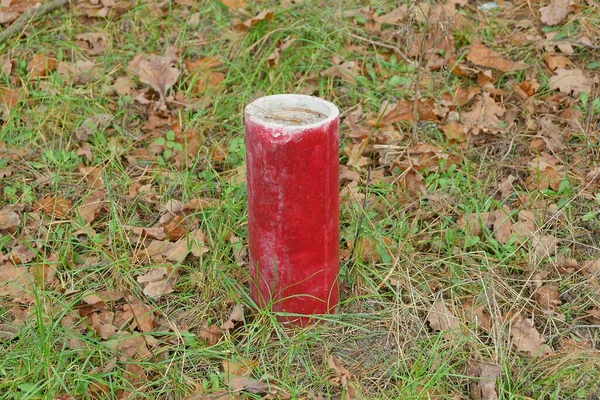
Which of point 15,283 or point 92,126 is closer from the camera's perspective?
point 15,283

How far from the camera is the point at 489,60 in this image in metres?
4.23

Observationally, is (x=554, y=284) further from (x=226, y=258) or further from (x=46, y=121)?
(x=46, y=121)

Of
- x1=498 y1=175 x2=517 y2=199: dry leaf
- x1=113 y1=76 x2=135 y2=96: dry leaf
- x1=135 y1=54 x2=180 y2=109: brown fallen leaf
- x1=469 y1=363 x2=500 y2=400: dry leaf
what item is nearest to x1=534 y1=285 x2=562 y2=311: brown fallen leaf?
x1=469 y1=363 x2=500 y2=400: dry leaf

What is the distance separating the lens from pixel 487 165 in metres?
3.69

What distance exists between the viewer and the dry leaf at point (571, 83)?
13.3 ft

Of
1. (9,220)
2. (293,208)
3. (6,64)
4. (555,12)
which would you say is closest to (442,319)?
(293,208)

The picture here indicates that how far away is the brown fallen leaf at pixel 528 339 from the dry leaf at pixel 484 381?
174 mm

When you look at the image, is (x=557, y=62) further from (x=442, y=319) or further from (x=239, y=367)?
(x=239, y=367)

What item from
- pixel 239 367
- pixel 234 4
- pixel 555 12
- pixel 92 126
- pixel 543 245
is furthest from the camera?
pixel 234 4

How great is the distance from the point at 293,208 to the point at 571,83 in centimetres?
218

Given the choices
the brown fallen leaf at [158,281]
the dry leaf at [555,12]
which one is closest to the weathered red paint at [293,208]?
the brown fallen leaf at [158,281]

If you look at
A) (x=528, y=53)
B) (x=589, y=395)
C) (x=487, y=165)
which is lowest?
Answer: (x=589, y=395)

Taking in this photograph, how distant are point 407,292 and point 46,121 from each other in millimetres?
2190

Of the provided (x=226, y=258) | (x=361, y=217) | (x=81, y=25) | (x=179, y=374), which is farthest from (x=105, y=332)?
(x=81, y=25)
